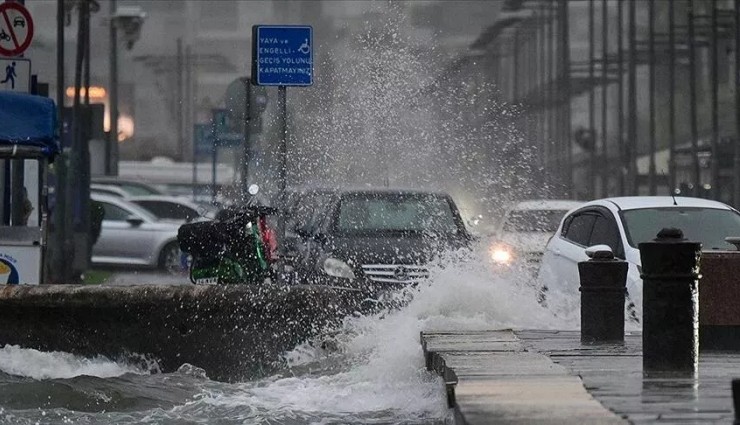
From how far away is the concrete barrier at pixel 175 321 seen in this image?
12.7 meters

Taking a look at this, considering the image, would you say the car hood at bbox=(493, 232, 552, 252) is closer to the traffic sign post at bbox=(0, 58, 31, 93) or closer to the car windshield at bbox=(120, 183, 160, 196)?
the traffic sign post at bbox=(0, 58, 31, 93)

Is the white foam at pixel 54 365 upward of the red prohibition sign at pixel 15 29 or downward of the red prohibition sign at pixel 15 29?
downward

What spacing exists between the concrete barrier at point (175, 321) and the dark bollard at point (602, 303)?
254cm

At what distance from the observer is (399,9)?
142 ft

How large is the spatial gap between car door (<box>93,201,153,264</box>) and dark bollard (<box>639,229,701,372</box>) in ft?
85.9

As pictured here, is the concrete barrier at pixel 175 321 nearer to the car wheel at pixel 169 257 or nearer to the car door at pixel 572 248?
the car door at pixel 572 248

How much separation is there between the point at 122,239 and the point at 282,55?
56.0 feet

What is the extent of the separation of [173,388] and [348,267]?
4036 millimetres

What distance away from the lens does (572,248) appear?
1516cm

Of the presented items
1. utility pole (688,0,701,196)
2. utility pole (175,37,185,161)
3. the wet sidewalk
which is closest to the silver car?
utility pole (175,37,185,161)

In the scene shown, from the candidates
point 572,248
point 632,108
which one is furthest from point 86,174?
point 632,108

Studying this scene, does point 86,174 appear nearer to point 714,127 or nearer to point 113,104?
point 113,104

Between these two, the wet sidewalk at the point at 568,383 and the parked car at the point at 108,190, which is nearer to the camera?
the wet sidewalk at the point at 568,383

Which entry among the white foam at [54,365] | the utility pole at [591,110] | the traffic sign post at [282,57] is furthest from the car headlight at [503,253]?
the utility pole at [591,110]
